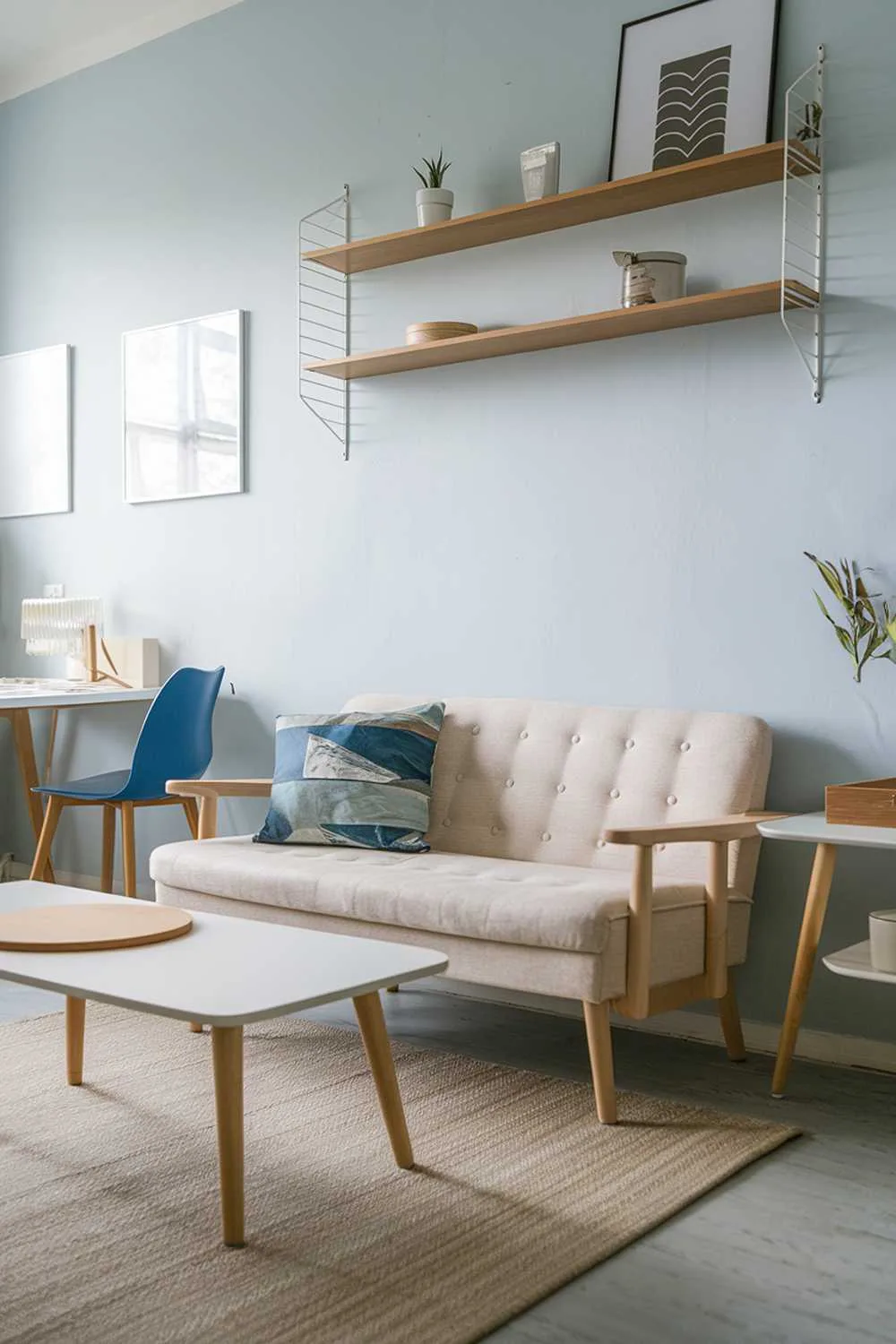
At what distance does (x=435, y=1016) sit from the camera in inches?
133

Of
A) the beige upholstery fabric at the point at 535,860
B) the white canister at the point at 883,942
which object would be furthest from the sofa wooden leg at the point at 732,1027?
the white canister at the point at 883,942

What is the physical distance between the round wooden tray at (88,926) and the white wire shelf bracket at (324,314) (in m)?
1.83

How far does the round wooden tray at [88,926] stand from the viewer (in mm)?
2197

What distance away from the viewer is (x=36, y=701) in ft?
13.0

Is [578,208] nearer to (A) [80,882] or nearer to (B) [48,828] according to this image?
(B) [48,828]

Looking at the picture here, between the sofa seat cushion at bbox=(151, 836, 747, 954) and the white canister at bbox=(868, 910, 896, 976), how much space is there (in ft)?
1.19

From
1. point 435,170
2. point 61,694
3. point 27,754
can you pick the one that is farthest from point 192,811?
point 435,170

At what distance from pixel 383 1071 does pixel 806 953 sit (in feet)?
3.00

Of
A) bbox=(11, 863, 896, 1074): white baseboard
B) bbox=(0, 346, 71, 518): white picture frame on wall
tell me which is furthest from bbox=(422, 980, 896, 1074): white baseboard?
bbox=(0, 346, 71, 518): white picture frame on wall

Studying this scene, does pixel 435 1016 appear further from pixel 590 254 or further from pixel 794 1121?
pixel 590 254

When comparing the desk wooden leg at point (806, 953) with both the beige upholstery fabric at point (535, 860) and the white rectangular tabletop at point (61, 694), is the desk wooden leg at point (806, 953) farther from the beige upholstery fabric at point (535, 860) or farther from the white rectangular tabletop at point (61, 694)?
the white rectangular tabletop at point (61, 694)

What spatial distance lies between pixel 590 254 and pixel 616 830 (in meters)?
1.62

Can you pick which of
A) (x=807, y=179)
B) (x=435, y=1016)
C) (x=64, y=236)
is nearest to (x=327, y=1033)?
(x=435, y=1016)

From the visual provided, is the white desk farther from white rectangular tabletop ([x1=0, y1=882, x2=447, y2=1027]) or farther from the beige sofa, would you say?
white rectangular tabletop ([x1=0, y1=882, x2=447, y2=1027])
